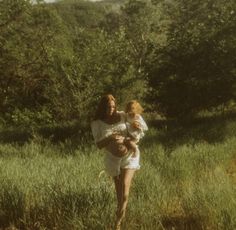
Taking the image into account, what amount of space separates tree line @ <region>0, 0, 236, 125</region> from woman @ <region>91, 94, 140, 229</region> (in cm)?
1099

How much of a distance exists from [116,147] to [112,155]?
0.13m

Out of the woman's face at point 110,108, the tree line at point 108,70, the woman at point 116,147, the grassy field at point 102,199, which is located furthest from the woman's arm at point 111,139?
the tree line at point 108,70

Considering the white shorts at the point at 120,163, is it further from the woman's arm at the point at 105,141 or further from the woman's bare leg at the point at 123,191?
the woman's arm at the point at 105,141

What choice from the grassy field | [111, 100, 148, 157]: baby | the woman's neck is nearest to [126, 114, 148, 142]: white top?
[111, 100, 148, 157]: baby

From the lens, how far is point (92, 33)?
18906mm

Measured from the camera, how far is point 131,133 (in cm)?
623

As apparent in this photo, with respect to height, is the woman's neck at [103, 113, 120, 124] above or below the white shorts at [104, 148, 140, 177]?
above

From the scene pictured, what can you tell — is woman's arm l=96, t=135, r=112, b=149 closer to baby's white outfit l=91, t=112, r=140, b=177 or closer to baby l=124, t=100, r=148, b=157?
baby's white outfit l=91, t=112, r=140, b=177

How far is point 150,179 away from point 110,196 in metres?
1.16

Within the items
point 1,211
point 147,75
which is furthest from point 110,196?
point 147,75

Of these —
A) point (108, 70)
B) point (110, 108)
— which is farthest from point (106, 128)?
point (108, 70)

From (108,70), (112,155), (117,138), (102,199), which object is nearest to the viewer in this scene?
(117,138)

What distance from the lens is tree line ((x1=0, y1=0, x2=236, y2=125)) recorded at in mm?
17453

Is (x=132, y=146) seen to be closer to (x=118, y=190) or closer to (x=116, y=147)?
(x=116, y=147)
